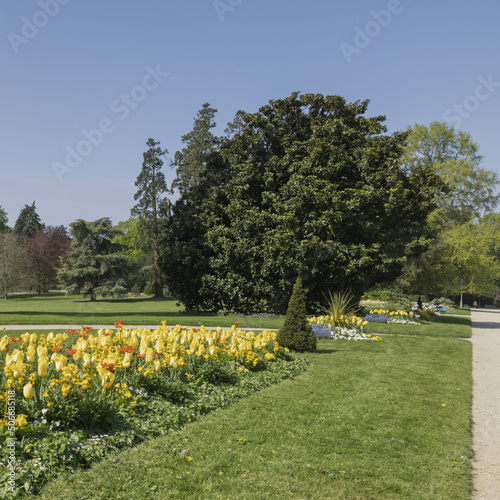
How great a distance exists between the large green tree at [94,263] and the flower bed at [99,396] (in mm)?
22570

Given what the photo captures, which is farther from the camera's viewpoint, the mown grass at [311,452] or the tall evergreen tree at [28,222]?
the tall evergreen tree at [28,222]

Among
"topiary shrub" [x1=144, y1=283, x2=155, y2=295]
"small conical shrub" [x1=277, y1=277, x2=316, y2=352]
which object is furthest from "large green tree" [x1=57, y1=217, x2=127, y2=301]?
"topiary shrub" [x1=144, y1=283, x2=155, y2=295]

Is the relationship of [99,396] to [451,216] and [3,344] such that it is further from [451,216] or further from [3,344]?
[451,216]

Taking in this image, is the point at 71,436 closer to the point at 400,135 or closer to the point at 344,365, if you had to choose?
the point at 344,365

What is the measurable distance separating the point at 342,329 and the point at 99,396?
404 inches

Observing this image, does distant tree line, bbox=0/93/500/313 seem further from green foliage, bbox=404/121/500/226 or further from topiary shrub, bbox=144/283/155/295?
topiary shrub, bbox=144/283/155/295

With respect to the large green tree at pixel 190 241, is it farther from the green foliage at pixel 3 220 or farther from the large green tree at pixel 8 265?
the green foliage at pixel 3 220

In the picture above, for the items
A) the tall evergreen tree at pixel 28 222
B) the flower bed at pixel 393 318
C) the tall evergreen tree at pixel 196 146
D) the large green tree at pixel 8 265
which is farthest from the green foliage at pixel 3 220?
the flower bed at pixel 393 318

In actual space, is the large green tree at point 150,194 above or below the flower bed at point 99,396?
above

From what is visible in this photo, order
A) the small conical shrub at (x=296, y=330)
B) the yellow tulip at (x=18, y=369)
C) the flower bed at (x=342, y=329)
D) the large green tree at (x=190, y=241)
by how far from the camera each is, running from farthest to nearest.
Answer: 1. the large green tree at (x=190, y=241)
2. the flower bed at (x=342, y=329)
3. the small conical shrub at (x=296, y=330)
4. the yellow tulip at (x=18, y=369)

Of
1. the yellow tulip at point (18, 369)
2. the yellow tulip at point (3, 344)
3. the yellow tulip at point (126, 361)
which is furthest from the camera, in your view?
the yellow tulip at point (3, 344)

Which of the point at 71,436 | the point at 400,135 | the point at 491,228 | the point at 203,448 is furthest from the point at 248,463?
the point at 491,228

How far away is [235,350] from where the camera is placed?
7.79 metres

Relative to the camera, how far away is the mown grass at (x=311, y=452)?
3678mm
